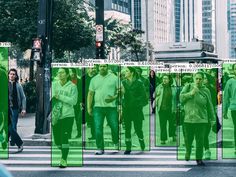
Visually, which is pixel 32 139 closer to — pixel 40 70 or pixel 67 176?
pixel 40 70

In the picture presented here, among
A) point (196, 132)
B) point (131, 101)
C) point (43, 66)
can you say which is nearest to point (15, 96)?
point (43, 66)

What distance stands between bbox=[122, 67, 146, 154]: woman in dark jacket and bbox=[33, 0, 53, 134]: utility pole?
3.35 m

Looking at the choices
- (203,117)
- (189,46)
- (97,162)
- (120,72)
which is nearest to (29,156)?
(97,162)

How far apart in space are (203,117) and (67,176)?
2.61m

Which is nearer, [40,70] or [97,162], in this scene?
[97,162]

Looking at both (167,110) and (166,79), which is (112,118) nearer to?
(167,110)

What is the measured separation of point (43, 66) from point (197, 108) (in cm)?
569

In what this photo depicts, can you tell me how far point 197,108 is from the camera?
10.8 meters

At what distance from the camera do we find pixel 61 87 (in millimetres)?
10297

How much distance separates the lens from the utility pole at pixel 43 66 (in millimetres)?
15258

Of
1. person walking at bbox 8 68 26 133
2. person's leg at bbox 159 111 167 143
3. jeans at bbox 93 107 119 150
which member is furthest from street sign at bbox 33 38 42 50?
jeans at bbox 93 107 119 150

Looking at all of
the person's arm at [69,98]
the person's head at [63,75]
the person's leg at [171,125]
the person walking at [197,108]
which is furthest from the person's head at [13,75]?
the person walking at [197,108]

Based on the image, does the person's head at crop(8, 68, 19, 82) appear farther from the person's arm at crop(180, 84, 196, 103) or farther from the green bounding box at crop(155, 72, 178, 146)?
the person's arm at crop(180, 84, 196, 103)

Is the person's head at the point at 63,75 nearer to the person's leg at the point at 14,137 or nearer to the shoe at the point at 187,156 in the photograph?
the shoe at the point at 187,156
